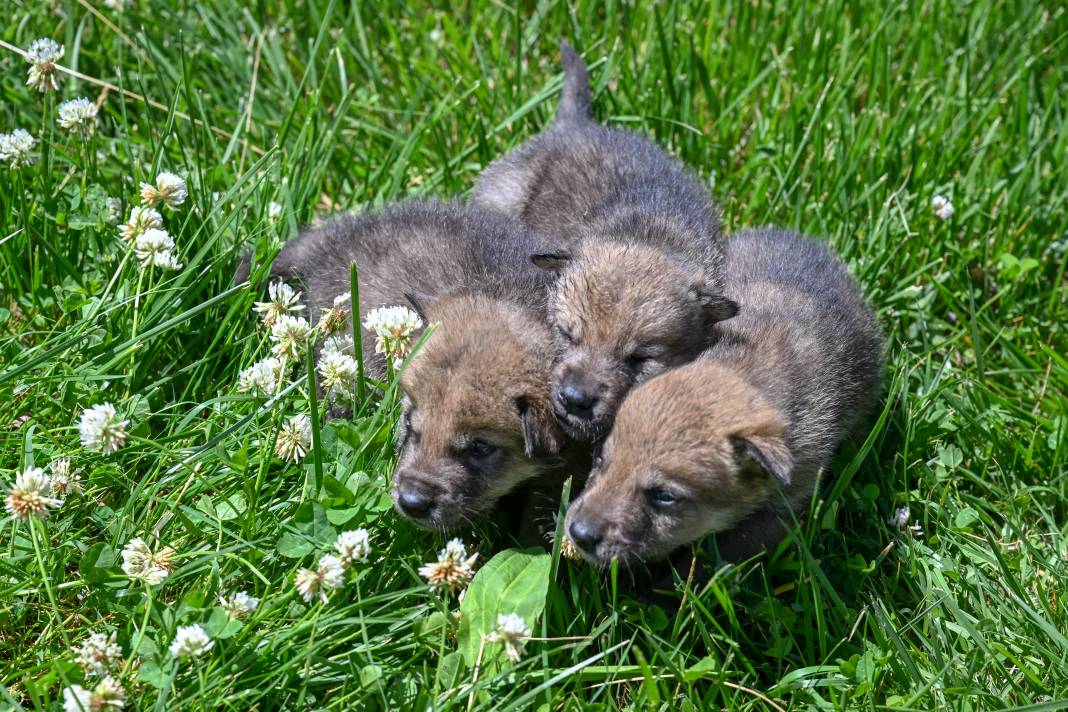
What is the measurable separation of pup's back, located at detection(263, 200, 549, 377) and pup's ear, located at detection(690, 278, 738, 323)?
544 millimetres

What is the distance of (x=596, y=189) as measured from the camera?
489 cm

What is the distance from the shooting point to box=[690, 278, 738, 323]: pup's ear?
13.0 feet

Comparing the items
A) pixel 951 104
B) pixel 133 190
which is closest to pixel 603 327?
Result: pixel 133 190

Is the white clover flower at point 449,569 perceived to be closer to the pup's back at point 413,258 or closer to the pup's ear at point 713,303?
the pup's back at point 413,258

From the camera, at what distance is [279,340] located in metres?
3.68

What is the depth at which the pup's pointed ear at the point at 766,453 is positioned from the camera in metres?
3.28

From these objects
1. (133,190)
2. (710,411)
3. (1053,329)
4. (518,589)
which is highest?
(133,190)

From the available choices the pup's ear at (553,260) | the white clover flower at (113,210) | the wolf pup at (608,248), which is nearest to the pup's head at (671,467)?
the wolf pup at (608,248)

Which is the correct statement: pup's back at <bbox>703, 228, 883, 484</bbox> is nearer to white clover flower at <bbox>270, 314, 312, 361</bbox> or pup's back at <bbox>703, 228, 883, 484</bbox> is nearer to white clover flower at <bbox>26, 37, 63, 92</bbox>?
white clover flower at <bbox>270, 314, 312, 361</bbox>

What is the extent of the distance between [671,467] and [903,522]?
3.52ft

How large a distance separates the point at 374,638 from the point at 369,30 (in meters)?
3.62

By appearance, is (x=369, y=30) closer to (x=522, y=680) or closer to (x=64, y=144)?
(x=64, y=144)

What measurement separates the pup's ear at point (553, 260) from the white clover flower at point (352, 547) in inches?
53.1

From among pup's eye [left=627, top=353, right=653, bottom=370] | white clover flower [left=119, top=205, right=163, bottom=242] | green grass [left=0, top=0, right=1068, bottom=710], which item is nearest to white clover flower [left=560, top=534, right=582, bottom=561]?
green grass [left=0, top=0, right=1068, bottom=710]
